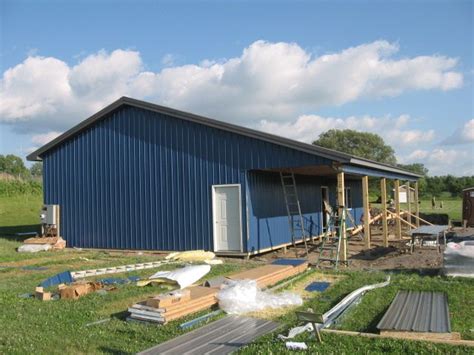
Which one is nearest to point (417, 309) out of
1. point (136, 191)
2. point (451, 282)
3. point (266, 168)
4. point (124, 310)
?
point (451, 282)

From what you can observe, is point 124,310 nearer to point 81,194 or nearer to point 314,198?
point 81,194

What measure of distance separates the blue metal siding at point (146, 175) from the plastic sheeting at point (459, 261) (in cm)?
405

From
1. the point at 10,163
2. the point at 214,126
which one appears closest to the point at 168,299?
the point at 214,126

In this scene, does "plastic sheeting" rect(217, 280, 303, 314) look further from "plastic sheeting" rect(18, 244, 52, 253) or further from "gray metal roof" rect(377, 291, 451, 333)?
"plastic sheeting" rect(18, 244, 52, 253)

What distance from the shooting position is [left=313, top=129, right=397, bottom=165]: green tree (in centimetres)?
6750

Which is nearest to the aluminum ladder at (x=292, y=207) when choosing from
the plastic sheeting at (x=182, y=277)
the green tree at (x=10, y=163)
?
the plastic sheeting at (x=182, y=277)

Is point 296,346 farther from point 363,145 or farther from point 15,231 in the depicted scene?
point 363,145

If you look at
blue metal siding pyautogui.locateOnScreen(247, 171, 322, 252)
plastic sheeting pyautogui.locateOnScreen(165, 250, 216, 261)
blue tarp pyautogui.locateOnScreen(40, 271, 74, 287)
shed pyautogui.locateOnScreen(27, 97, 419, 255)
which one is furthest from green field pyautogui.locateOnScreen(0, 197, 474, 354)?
shed pyautogui.locateOnScreen(27, 97, 419, 255)

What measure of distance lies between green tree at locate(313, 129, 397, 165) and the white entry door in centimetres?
5502

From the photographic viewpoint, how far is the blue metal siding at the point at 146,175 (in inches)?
551

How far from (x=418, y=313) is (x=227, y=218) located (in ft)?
26.5

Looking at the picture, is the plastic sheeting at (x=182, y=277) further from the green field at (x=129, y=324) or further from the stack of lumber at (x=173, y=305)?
the stack of lumber at (x=173, y=305)

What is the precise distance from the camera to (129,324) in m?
6.43

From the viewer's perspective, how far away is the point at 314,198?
63.1 feet
